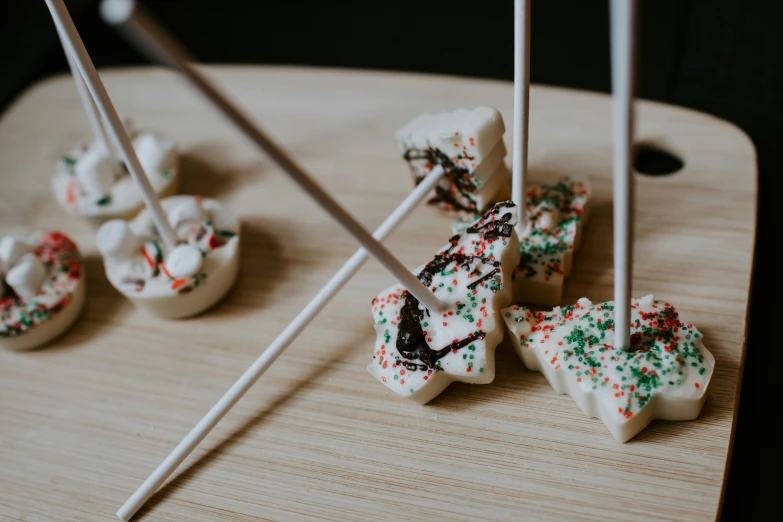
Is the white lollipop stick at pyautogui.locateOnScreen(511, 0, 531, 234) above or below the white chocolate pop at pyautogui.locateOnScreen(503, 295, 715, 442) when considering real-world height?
above

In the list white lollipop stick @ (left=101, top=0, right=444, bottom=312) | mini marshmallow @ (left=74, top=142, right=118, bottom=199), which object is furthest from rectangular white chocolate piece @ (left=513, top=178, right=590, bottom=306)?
mini marshmallow @ (left=74, top=142, right=118, bottom=199)

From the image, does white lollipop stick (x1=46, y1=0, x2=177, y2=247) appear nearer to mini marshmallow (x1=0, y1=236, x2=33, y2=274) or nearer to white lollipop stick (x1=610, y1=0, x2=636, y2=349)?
mini marshmallow (x1=0, y1=236, x2=33, y2=274)

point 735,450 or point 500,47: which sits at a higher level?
point 500,47

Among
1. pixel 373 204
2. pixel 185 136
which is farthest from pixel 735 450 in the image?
pixel 185 136

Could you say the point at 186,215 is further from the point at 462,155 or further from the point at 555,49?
the point at 555,49

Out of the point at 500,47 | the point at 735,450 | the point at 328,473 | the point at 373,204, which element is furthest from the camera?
the point at 500,47

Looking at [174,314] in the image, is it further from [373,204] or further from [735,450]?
[735,450]
